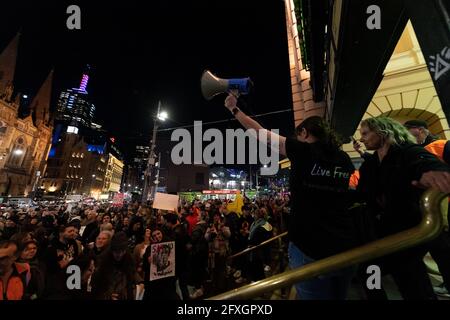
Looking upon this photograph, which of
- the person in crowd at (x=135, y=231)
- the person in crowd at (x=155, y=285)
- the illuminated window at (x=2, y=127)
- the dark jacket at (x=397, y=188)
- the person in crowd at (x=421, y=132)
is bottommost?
the person in crowd at (x=155, y=285)

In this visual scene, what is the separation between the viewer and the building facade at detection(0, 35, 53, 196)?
6450 cm

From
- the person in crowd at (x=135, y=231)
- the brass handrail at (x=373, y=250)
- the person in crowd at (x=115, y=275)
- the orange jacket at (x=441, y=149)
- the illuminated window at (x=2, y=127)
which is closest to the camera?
the brass handrail at (x=373, y=250)

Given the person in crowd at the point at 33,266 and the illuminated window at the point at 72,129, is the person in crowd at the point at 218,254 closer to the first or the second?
the person in crowd at the point at 33,266

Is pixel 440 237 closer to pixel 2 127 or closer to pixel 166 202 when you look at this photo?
pixel 166 202

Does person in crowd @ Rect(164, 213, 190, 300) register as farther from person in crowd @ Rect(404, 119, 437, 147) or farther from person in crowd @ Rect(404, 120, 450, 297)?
person in crowd @ Rect(404, 119, 437, 147)

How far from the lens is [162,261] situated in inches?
173

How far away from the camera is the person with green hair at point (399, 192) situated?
1.63 metres

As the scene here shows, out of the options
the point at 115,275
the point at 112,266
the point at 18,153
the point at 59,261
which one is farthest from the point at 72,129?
the point at 115,275

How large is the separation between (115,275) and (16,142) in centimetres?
9140

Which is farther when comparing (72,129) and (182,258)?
(72,129)

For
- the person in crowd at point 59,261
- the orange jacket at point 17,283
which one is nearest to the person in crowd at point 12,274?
the orange jacket at point 17,283

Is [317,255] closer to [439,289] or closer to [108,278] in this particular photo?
[439,289]

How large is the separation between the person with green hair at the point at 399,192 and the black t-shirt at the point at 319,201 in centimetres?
35

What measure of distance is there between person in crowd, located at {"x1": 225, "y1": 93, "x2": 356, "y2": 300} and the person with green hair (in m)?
0.36
